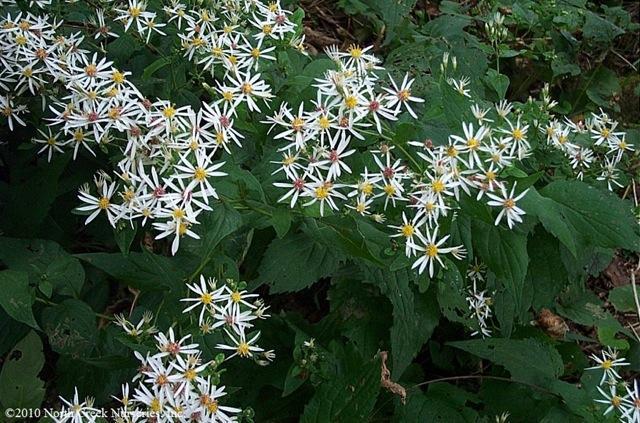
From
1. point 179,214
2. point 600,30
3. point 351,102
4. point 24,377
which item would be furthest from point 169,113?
point 600,30

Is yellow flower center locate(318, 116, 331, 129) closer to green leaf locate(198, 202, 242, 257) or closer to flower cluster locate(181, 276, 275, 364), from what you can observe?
green leaf locate(198, 202, 242, 257)

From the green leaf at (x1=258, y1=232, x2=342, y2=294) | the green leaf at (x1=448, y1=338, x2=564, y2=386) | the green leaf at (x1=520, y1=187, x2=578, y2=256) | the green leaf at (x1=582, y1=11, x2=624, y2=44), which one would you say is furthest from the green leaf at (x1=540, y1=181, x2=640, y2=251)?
the green leaf at (x1=582, y1=11, x2=624, y2=44)

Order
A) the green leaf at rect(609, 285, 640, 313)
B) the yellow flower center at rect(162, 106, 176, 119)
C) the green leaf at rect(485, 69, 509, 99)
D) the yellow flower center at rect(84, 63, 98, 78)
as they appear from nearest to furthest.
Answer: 1. the yellow flower center at rect(162, 106, 176, 119)
2. the yellow flower center at rect(84, 63, 98, 78)
3. the green leaf at rect(485, 69, 509, 99)
4. the green leaf at rect(609, 285, 640, 313)

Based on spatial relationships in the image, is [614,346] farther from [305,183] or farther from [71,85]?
[71,85]

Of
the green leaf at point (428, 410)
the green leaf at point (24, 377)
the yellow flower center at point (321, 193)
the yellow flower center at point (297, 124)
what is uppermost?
the yellow flower center at point (297, 124)

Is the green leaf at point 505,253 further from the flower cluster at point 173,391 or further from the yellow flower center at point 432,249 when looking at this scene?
the flower cluster at point 173,391

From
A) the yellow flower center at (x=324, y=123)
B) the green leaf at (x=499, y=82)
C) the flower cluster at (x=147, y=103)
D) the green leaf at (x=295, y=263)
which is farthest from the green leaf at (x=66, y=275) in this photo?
the green leaf at (x=499, y=82)

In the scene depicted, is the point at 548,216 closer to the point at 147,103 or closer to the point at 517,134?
the point at 517,134

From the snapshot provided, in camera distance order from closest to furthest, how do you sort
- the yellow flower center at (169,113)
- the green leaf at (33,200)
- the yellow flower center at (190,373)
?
1. the yellow flower center at (190,373)
2. the yellow flower center at (169,113)
3. the green leaf at (33,200)
